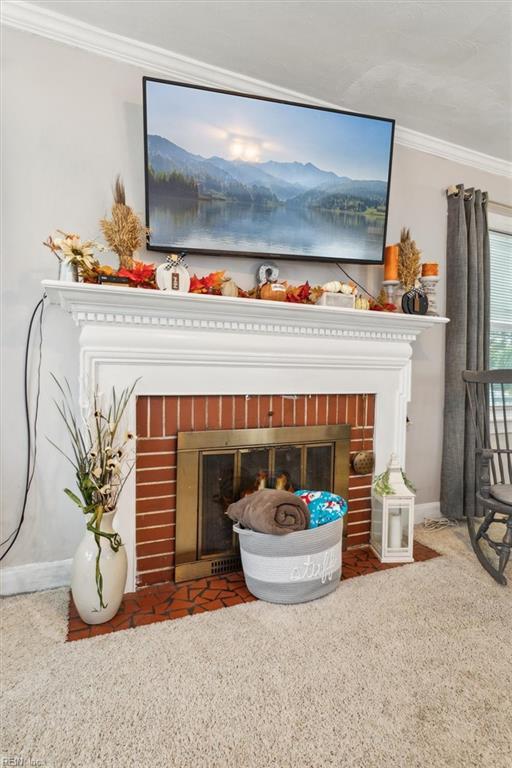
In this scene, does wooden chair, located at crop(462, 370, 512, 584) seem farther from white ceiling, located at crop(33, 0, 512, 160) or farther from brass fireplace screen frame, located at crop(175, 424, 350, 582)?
white ceiling, located at crop(33, 0, 512, 160)

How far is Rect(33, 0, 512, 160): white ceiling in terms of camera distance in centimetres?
168

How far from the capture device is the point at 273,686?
1.28 metres

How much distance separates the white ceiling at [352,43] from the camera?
168cm

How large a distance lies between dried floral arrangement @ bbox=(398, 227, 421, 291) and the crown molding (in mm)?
856

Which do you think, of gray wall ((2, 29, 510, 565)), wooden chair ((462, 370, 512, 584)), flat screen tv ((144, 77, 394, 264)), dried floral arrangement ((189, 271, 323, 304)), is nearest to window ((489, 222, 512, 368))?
wooden chair ((462, 370, 512, 584))

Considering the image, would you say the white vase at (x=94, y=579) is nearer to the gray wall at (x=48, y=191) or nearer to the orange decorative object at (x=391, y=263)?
the gray wall at (x=48, y=191)

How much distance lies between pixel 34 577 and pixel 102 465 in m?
0.68

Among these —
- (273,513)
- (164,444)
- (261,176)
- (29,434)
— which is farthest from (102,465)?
(261,176)

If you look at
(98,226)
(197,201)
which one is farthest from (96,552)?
(197,201)

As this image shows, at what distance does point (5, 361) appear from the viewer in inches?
69.7

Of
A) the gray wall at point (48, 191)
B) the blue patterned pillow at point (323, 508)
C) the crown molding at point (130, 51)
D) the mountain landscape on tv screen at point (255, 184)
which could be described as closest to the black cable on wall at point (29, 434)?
the gray wall at point (48, 191)

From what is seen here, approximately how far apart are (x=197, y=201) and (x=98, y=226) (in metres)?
0.44

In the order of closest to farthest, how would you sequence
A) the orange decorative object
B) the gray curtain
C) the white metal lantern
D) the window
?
the white metal lantern, the orange decorative object, the gray curtain, the window

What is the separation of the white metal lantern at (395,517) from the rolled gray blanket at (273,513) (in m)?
0.56
